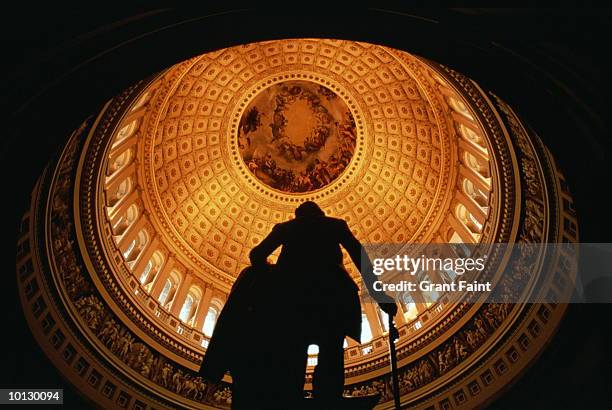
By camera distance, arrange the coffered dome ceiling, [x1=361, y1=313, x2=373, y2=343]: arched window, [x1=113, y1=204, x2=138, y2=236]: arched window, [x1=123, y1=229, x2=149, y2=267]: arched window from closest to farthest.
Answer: [x1=113, y1=204, x2=138, y2=236]: arched window → [x1=123, y1=229, x2=149, y2=267]: arched window → [x1=361, y1=313, x2=373, y2=343]: arched window → the coffered dome ceiling

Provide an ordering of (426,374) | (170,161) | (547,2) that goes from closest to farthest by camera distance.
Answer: (547,2) → (426,374) → (170,161)

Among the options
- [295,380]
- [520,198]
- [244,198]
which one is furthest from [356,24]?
[244,198]

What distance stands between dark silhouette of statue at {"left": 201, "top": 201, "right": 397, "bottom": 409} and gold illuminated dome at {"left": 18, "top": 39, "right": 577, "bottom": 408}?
6.95 m

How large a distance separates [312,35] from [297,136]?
15213 mm

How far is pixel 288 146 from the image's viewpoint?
957 inches

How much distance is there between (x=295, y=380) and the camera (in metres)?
5.72

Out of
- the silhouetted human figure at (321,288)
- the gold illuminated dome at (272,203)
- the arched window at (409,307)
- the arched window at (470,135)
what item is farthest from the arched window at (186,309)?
the silhouetted human figure at (321,288)

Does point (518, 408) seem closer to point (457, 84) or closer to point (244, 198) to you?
point (457, 84)

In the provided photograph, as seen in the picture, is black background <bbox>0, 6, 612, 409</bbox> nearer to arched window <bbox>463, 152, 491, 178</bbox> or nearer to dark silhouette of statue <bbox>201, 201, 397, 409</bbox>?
dark silhouette of statue <bbox>201, 201, 397, 409</bbox>

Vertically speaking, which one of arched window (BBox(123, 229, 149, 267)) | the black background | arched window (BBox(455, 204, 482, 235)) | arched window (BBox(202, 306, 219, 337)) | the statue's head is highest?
arched window (BBox(455, 204, 482, 235))

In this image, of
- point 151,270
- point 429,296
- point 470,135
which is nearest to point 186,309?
point 151,270

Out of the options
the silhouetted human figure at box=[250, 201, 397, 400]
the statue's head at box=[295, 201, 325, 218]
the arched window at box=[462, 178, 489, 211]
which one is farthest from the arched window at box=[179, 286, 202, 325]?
the silhouetted human figure at box=[250, 201, 397, 400]

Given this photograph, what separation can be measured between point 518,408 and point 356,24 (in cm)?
1003

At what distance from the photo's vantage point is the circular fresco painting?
76.1ft
